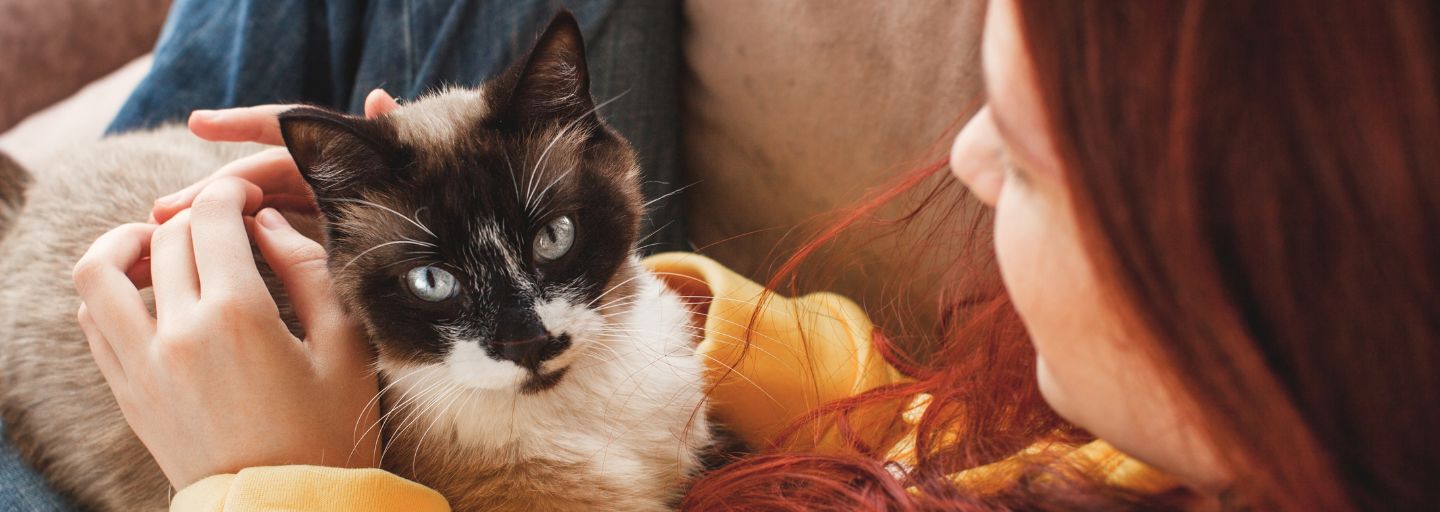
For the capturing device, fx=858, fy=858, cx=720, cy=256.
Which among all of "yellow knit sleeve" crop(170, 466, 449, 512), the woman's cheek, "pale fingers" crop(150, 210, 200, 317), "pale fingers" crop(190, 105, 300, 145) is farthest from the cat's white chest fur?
the woman's cheek

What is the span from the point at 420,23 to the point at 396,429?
0.73 meters

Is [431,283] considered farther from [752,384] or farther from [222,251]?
[752,384]

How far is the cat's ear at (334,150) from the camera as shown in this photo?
84 cm

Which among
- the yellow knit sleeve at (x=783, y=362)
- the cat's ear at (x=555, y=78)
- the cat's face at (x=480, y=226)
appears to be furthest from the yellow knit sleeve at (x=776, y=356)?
the cat's ear at (x=555, y=78)

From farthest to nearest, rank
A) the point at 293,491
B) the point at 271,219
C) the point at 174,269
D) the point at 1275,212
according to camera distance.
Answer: the point at 271,219 → the point at 174,269 → the point at 293,491 → the point at 1275,212

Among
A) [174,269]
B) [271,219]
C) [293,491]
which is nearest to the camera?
[293,491]

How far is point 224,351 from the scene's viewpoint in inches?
34.0

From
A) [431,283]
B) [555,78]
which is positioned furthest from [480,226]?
[555,78]

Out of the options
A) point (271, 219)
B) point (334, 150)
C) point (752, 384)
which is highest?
point (334, 150)

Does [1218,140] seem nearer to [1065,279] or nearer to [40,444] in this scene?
[1065,279]

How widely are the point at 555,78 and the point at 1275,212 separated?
0.72m

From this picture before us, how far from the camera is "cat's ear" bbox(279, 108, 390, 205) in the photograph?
836 mm

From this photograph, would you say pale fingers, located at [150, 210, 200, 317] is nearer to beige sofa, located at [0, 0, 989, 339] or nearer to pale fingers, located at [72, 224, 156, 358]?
pale fingers, located at [72, 224, 156, 358]

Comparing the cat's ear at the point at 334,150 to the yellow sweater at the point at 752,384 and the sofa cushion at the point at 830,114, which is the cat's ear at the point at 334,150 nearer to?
the yellow sweater at the point at 752,384
